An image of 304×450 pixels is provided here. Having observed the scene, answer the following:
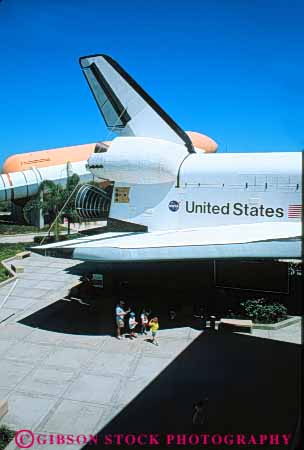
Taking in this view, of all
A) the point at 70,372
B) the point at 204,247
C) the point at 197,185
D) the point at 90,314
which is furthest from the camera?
the point at 197,185

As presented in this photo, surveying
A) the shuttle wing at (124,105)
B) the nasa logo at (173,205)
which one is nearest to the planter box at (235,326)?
the nasa logo at (173,205)

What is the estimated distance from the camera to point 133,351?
7.09 meters

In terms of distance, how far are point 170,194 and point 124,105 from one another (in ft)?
11.3

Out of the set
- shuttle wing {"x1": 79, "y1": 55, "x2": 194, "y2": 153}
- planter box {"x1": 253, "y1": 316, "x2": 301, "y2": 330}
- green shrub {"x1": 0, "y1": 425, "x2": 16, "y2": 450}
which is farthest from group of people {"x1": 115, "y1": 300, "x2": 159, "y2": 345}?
shuttle wing {"x1": 79, "y1": 55, "x2": 194, "y2": 153}

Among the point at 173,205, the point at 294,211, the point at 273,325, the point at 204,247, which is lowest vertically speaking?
the point at 273,325

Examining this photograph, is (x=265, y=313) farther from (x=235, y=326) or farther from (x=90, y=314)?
(x=90, y=314)

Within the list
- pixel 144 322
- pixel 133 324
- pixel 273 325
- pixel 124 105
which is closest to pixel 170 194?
pixel 124 105

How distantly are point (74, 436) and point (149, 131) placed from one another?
8.93 m

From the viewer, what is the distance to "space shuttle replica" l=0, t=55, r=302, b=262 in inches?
317

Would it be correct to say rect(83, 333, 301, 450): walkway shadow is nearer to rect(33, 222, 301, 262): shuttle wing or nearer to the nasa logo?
rect(33, 222, 301, 262): shuttle wing

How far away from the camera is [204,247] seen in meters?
7.87

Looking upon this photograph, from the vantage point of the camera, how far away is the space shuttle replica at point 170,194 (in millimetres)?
8047

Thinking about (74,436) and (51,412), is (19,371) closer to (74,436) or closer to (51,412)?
(51,412)

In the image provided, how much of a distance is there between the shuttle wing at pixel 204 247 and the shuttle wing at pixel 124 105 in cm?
367
